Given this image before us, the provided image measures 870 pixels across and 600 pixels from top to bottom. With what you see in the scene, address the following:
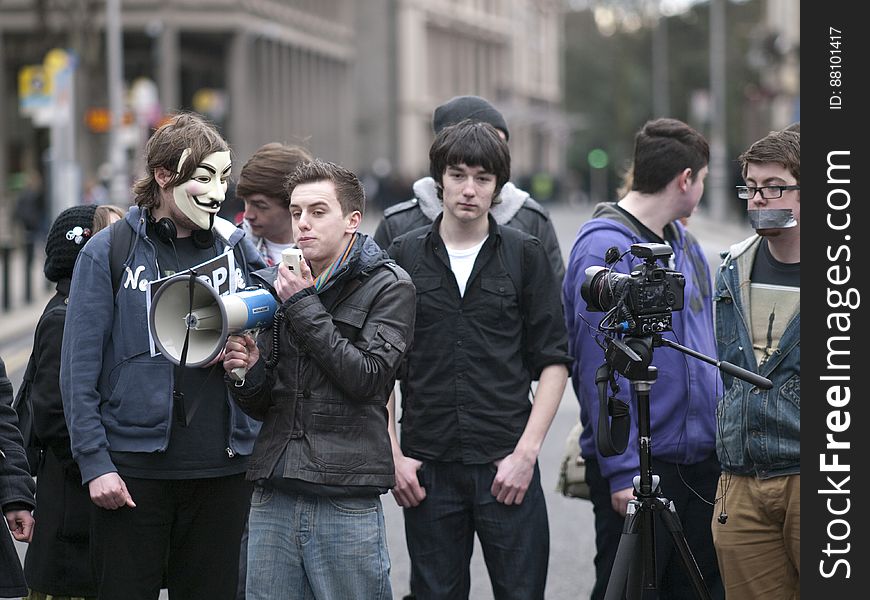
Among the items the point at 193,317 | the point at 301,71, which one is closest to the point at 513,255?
the point at 193,317

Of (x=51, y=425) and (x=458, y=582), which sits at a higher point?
(x=51, y=425)

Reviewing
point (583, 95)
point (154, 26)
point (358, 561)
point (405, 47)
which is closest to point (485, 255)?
point (358, 561)

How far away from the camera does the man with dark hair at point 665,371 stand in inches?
206

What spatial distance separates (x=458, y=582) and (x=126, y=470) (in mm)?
1235

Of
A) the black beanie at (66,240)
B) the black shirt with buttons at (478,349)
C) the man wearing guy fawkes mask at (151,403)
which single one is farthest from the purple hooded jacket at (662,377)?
the black beanie at (66,240)

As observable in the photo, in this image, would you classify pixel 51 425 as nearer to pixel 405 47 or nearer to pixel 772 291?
pixel 772 291

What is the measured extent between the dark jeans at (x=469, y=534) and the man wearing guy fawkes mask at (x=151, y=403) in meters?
0.70

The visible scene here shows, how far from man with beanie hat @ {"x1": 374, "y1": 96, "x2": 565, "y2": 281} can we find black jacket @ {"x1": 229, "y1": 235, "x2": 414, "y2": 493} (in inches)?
55.5

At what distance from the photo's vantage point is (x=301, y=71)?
2844 inches

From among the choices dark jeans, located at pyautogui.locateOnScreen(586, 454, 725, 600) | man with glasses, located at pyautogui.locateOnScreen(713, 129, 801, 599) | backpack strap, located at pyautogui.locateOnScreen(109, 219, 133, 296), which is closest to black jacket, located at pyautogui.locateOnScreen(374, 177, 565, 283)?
dark jeans, located at pyautogui.locateOnScreen(586, 454, 725, 600)

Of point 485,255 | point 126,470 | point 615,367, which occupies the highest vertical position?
point 485,255

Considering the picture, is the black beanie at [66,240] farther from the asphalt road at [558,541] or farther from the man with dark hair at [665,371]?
the asphalt road at [558,541]

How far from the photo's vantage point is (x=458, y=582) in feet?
16.9
